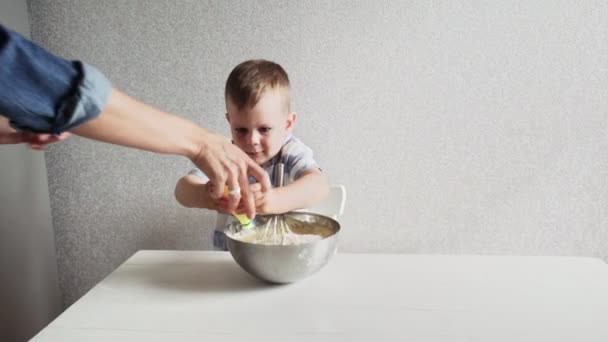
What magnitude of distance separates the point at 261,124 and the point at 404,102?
60 centimetres

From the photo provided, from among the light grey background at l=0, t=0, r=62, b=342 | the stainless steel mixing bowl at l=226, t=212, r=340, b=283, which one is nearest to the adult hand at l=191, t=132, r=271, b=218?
the stainless steel mixing bowl at l=226, t=212, r=340, b=283

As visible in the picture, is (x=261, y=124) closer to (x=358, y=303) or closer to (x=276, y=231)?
(x=276, y=231)

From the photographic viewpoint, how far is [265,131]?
1.19 m

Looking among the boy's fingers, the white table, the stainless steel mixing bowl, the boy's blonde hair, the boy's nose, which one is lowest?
the white table

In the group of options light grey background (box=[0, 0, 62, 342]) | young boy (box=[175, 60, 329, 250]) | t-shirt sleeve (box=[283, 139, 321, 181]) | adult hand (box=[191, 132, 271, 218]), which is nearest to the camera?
adult hand (box=[191, 132, 271, 218])

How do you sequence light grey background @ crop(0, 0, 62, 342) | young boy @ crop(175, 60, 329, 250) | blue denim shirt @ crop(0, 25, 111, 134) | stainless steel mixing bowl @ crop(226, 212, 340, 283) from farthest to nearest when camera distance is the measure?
light grey background @ crop(0, 0, 62, 342) → young boy @ crop(175, 60, 329, 250) → stainless steel mixing bowl @ crop(226, 212, 340, 283) → blue denim shirt @ crop(0, 25, 111, 134)

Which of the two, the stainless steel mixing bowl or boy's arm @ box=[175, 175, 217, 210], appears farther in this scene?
boy's arm @ box=[175, 175, 217, 210]

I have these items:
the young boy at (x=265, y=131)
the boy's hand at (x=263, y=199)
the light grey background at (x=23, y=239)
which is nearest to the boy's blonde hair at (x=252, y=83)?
the young boy at (x=265, y=131)

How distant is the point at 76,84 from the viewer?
0.55m

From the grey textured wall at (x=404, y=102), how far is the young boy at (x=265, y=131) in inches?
14.0

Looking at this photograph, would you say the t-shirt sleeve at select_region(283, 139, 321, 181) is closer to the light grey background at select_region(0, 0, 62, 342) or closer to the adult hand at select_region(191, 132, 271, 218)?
the adult hand at select_region(191, 132, 271, 218)

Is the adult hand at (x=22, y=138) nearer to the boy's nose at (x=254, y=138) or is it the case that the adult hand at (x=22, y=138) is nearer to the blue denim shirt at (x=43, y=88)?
the blue denim shirt at (x=43, y=88)

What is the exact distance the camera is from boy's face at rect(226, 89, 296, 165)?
3.81ft

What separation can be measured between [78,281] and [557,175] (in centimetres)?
177
